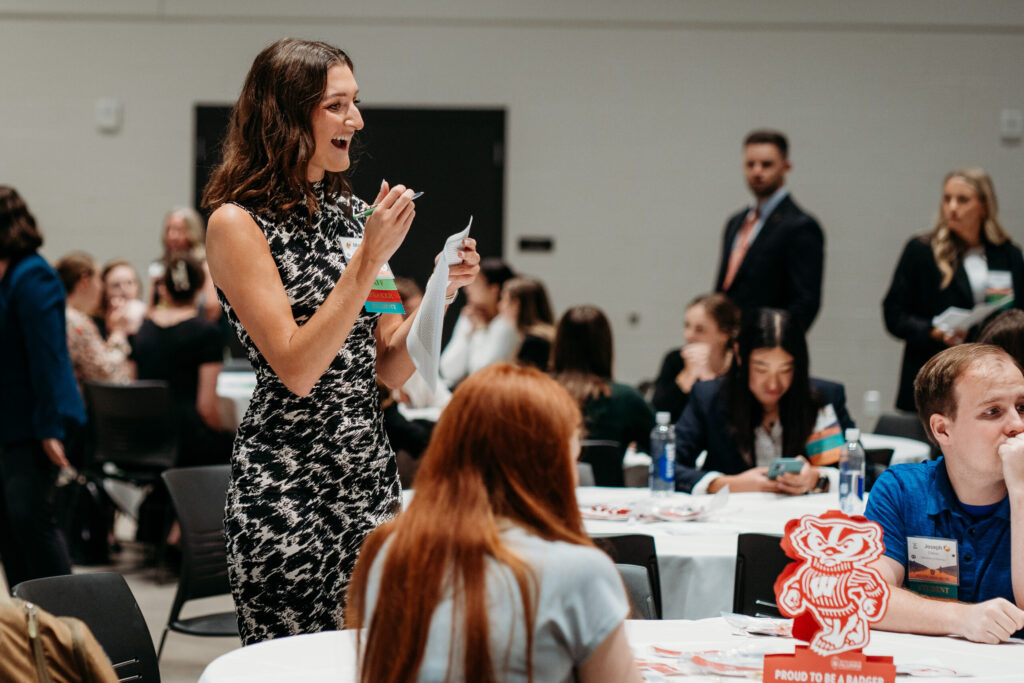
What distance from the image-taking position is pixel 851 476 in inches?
138

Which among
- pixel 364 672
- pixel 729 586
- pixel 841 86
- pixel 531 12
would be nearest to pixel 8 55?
pixel 531 12

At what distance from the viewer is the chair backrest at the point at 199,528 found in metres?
3.47

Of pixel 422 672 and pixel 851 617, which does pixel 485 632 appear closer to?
pixel 422 672

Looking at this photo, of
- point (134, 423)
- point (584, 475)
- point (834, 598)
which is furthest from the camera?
point (134, 423)

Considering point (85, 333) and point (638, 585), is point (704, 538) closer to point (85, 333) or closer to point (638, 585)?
point (638, 585)

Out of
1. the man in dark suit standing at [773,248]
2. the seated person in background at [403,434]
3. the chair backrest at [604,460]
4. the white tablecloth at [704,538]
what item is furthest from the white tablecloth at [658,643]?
the man in dark suit standing at [773,248]

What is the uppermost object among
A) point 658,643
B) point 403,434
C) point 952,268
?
point 952,268

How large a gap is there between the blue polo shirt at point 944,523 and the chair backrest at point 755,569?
0.41 metres

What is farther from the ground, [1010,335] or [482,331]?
[1010,335]

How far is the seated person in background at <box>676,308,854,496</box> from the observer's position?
3764 mm

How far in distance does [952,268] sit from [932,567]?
12.0 ft

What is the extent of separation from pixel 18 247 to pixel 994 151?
6922mm

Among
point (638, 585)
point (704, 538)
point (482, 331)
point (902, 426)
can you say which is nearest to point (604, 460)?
point (704, 538)

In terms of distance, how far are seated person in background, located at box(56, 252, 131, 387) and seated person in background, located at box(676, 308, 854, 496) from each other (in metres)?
3.55
